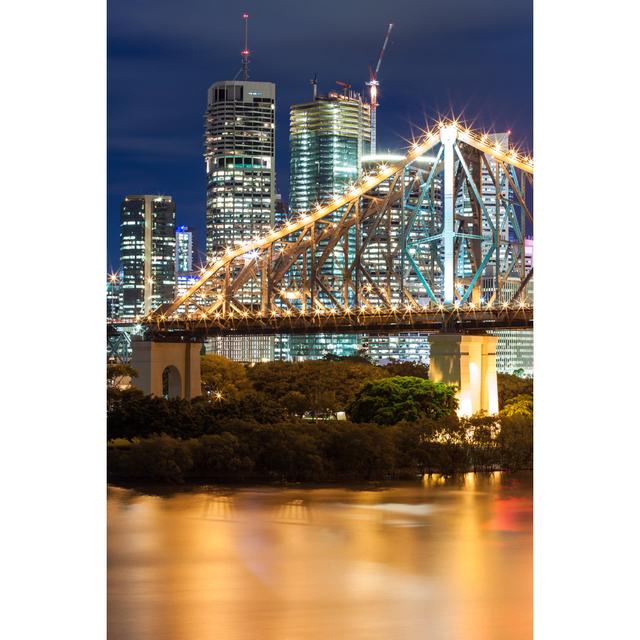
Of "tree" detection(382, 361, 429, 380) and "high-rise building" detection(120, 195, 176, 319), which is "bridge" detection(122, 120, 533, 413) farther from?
"high-rise building" detection(120, 195, 176, 319)

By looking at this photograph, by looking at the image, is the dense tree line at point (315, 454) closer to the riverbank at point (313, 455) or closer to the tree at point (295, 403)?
the riverbank at point (313, 455)

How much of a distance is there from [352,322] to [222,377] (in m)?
4.06

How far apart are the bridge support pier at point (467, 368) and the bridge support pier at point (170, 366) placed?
4988 mm

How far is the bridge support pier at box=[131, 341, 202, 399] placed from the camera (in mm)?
18766

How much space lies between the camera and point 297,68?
570cm

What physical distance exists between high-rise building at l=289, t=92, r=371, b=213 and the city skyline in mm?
556

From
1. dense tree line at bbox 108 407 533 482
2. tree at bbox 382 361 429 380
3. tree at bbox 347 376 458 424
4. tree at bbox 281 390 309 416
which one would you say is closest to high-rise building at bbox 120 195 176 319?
tree at bbox 382 361 429 380

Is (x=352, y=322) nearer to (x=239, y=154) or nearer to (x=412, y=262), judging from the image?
(x=412, y=262)

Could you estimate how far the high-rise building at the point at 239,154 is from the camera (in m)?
18.1

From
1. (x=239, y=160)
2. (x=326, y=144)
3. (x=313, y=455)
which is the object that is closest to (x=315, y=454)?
(x=313, y=455)

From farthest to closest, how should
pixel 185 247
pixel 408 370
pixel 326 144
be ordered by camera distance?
pixel 185 247, pixel 326 144, pixel 408 370

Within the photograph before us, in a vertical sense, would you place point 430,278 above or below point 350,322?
above

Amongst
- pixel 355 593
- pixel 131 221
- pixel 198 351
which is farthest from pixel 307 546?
pixel 131 221

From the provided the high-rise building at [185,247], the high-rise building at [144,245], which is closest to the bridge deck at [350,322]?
the high-rise building at [144,245]
